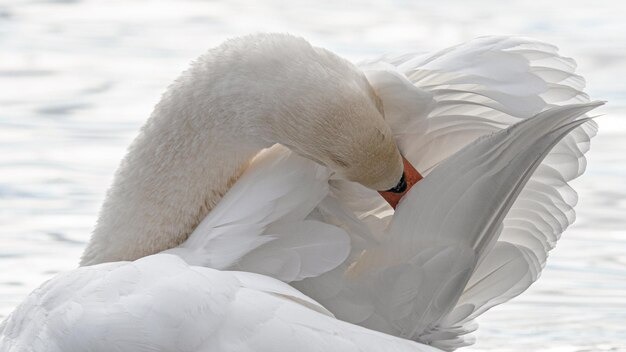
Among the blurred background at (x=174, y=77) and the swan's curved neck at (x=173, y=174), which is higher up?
the swan's curved neck at (x=173, y=174)

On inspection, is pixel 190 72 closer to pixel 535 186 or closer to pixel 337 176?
pixel 337 176

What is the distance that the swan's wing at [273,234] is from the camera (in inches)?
190

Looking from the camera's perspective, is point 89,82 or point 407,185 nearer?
point 407,185

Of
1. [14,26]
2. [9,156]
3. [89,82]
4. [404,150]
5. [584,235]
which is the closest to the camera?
[404,150]

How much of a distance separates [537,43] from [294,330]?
1.54m

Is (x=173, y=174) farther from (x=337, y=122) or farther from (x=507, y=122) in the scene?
(x=507, y=122)

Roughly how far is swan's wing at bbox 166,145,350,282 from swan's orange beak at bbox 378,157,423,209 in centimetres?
20

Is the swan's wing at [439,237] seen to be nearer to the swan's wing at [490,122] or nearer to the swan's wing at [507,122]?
the swan's wing at [490,122]

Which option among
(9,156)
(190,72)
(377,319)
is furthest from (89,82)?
(377,319)

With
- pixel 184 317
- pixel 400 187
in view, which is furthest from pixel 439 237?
pixel 184 317

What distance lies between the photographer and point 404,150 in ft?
17.3

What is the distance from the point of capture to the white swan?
4.39m

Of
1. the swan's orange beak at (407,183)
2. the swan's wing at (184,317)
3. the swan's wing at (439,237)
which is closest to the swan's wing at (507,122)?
the swan's orange beak at (407,183)

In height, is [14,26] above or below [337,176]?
below
